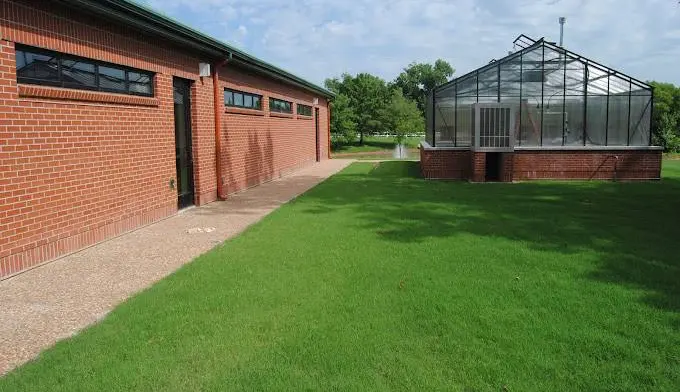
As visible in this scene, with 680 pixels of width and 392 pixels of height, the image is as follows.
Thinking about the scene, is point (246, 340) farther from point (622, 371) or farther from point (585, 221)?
point (585, 221)

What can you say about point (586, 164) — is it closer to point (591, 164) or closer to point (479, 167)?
point (591, 164)

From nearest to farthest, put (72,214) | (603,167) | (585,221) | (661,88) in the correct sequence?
(72,214)
(585,221)
(603,167)
(661,88)

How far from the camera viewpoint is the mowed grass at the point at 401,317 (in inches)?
155

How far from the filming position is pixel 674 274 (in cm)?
636

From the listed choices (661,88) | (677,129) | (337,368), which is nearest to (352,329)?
(337,368)

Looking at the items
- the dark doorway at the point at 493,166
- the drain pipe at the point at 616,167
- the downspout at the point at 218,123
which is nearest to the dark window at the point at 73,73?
the downspout at the point at 218,123

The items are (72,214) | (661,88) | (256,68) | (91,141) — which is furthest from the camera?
(661,88)

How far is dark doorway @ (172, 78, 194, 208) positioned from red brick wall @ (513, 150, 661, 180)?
10.6 meters

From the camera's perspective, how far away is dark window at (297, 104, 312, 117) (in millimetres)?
24541

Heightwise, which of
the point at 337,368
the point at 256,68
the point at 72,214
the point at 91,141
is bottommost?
the point at 337,368

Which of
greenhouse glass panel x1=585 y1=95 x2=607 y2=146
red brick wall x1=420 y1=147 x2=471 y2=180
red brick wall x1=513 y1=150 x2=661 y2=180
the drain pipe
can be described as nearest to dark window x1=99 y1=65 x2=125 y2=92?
red brick wall x1=420 y1=147 x2=471 y2=180

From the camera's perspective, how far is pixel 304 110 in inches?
1008

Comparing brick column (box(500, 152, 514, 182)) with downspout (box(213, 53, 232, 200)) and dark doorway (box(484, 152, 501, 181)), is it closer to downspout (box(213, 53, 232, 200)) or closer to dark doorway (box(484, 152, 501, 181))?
dark doorway (box(484, 152, 501, 181))

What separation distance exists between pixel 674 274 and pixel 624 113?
13.3 m
